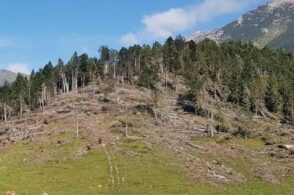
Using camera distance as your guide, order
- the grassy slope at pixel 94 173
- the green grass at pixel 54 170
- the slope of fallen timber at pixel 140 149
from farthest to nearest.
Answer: the slope of fallen timber at pixel 140 149 < the grassy slope at pixel 94 173 < the green grass at pixel 54 170

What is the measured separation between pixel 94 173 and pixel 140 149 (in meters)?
26.2

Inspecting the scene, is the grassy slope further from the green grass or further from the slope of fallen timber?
the slope of fallen timber

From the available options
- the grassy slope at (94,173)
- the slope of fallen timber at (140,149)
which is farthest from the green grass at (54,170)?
the slope of fallen timber at (140,149)

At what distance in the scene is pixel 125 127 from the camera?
14750cm

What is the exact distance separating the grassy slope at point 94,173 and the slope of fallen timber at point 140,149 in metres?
0.19

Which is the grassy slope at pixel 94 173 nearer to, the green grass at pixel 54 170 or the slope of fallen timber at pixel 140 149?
the green grass at pixel 54 170

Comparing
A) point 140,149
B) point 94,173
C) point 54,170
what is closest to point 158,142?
point 140,149

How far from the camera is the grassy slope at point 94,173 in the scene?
85938 mm

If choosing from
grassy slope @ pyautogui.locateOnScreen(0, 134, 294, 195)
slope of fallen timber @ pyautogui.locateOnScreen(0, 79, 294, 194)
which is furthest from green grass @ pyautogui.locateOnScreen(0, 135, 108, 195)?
slope of fallen timber @ pyautogui.locateOnScreen(0, 79, 294, 194)

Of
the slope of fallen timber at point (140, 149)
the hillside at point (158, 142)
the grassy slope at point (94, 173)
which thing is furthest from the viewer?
the hillside at point (158, 142)

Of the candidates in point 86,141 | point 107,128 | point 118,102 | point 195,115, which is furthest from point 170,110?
point 86,141

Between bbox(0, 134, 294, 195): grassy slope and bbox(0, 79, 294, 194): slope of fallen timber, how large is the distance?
190 millimetres

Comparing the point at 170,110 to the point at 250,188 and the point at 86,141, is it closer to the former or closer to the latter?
the point at 86,141

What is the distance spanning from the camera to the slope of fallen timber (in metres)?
92.9
